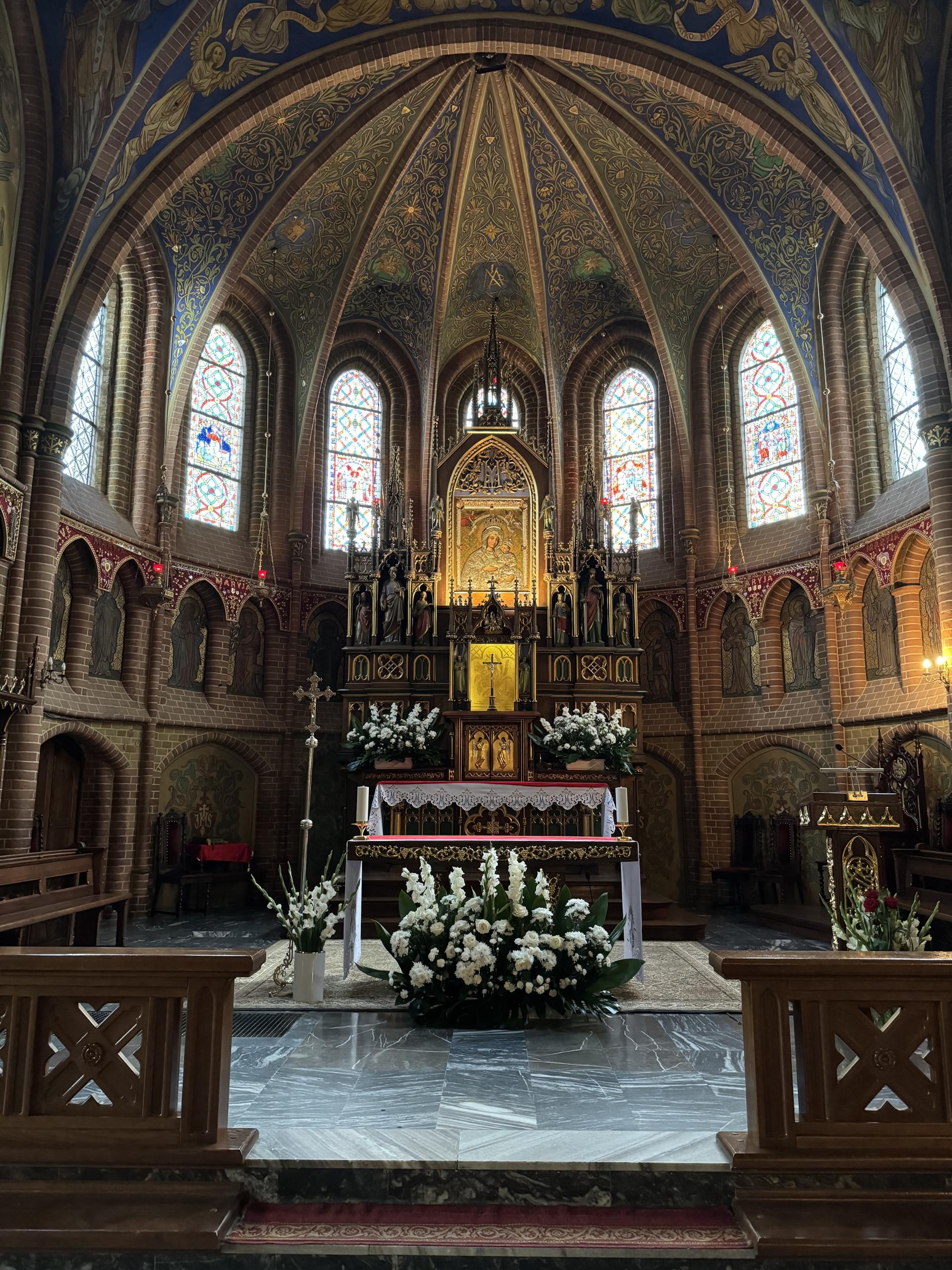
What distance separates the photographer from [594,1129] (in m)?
4.67

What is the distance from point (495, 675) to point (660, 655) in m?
4.49

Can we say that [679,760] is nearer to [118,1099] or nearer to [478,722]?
[478,722]

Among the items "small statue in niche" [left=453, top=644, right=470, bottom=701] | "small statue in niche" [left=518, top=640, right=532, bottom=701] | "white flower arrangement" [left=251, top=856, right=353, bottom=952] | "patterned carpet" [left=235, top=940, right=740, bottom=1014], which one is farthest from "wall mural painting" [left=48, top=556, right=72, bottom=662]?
"white flower arrangement" [left=251, top=856, right=353, bottom=952]

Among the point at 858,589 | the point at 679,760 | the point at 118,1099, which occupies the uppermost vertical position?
the point at 858,589

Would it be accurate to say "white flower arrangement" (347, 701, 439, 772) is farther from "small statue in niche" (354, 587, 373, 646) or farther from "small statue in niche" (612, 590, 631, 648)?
"small statue in niche" (612, 590, 631, 648)

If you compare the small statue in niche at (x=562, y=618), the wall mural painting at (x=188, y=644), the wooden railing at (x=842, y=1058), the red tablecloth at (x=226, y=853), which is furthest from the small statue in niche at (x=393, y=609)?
the wooden railing at (x=842, y=1058)

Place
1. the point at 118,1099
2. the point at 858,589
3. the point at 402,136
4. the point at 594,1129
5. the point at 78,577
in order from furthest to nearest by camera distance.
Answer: the point at 402,136
the point at 858,589
the point at 78,577
the point at 594,1129
the point at 118,1099

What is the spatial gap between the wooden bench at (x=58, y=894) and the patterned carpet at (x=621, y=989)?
6.50 ft

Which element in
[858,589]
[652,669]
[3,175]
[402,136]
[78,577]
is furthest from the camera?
[652,669]

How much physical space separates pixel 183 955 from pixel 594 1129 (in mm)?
2221

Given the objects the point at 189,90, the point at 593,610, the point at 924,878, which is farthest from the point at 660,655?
the point at 189,90

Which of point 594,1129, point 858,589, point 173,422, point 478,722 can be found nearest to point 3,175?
point 173,422

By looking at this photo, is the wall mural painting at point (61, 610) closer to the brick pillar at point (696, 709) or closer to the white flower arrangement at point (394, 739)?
the white flower arrangement at point (394, 739)

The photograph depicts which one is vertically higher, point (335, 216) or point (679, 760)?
point (335, 216)
